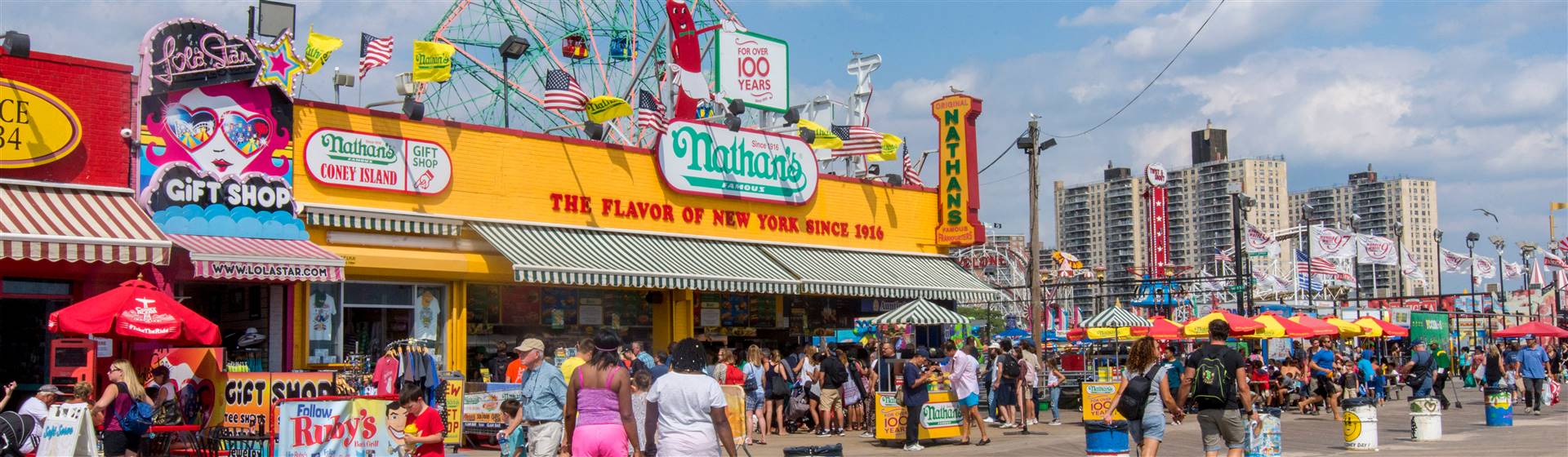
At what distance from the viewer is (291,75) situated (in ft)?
63.9

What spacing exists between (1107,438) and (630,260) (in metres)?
11.5

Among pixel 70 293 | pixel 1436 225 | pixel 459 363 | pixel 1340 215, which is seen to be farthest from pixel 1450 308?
pixel 70 293

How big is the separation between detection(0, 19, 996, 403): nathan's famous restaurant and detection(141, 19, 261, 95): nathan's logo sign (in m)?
0.03

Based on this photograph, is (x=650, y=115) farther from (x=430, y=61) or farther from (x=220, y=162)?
(x=220, y=162)

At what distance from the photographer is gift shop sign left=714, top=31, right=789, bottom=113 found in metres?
26.4

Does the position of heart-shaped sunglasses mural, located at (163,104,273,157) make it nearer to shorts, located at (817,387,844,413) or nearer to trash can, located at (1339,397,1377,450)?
shorts, located at (817,387,844,413)

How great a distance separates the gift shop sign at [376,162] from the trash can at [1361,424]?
13.0 meters

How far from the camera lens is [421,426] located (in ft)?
37.9

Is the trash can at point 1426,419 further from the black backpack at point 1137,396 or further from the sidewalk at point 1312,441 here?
the black backpack at point 1137,396

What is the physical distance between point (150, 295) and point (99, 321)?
65 centimetres

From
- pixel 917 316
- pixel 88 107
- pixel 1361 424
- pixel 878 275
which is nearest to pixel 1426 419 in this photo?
pixel 1361 424

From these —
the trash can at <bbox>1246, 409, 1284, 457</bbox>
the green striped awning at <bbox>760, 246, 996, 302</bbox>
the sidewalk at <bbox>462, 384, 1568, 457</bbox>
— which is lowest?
the sidewalk at <bbox>462, 384, 1568, 457</bbox>

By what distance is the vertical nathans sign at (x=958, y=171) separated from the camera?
94.2ft

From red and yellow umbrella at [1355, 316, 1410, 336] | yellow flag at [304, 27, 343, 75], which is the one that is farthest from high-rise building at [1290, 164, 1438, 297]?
yellow flag at [304, 27, 343, 75]
